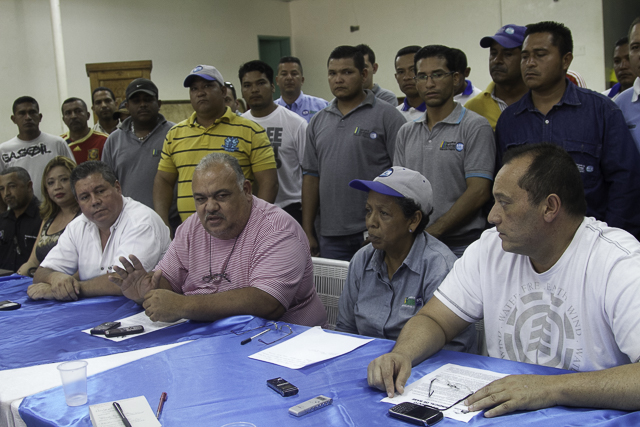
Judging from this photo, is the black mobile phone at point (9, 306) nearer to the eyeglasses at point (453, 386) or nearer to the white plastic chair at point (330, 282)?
the white plastic chair at point (330, 282)

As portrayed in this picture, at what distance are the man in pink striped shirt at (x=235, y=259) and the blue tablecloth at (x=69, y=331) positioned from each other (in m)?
0.15

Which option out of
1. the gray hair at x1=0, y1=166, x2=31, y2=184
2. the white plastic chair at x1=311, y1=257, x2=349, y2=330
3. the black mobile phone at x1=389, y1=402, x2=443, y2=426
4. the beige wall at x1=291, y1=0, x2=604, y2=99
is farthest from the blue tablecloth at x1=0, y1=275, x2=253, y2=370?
the beige wall at x1=291, y1=0, x2=604, y2=99

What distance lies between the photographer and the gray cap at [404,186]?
7.14ft

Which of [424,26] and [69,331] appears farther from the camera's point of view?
[424,26]

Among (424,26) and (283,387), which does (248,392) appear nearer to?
(283,387)

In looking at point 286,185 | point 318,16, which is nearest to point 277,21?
point 318,16

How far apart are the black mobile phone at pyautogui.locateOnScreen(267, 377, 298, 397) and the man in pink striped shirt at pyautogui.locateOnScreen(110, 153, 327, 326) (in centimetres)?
70

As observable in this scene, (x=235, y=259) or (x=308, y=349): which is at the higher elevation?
(x=235, y=259)

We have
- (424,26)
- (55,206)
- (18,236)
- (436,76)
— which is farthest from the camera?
(424,26)

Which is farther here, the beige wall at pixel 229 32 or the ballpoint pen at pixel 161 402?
the beige wall at pixel 229 32

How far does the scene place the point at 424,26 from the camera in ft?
30.4

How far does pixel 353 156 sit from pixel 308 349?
1772mm

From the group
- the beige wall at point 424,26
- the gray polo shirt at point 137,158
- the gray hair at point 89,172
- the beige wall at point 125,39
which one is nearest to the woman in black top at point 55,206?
the gray polo shirt at point 137,158

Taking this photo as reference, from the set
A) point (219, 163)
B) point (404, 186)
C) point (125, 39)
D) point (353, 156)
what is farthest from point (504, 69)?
point (125, 39)
